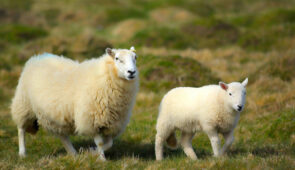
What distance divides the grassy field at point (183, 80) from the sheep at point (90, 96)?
49 cm

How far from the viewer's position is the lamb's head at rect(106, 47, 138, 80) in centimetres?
614

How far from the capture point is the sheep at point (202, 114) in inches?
246

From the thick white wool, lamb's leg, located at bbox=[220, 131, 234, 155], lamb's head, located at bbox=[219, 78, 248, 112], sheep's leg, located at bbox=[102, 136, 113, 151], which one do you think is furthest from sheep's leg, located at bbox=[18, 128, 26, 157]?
lamb's head, located at bbox=[219, 78, 248, 112]

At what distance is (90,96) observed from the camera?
6.46 meters

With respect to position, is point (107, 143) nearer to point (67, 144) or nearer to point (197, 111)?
point (67, 144)

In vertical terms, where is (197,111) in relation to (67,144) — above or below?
above

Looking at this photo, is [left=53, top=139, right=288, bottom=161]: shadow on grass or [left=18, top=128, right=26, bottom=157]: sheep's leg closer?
[left=53, top=139, right=288, bottom=161]: shadow on grass

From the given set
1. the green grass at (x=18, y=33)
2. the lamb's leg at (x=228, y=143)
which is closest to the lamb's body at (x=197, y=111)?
the lamb's leg at (x=228, y=143)

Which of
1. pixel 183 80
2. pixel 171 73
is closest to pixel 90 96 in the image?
pixel 183 80

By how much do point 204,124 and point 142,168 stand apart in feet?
4.17

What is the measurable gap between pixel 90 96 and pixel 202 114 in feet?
Result: 6.02

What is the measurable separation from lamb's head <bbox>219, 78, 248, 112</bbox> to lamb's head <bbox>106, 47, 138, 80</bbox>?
1434mm

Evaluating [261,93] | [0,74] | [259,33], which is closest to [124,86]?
[261,93]

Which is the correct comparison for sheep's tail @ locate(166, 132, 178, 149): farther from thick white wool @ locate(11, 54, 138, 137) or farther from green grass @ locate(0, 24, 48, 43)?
green grass @ locate(0, 24, 48, 43)
